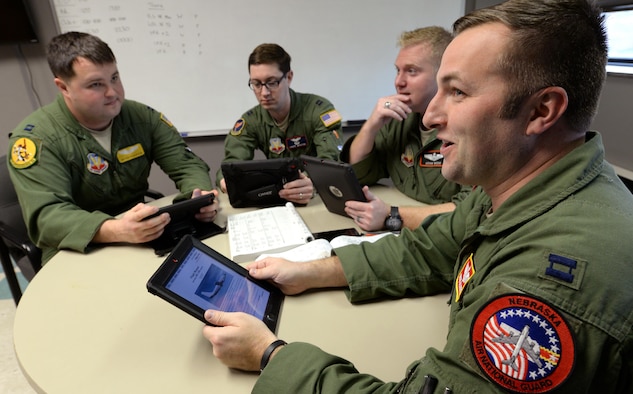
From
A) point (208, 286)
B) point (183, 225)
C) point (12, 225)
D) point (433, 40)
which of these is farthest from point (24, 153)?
point (433, 40)

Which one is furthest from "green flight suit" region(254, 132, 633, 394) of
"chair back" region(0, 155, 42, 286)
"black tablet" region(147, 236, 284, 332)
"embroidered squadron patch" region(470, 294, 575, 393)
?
"chair back" region(0, 155, 42, 286)

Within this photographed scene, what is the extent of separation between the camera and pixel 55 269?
1137mm

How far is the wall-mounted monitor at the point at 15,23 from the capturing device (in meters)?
2.37

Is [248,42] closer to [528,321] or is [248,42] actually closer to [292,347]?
[292,347]

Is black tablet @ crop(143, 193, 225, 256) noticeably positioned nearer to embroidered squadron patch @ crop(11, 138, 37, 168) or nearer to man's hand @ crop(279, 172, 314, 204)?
man's hand @ crop(279, 172, 314, 204)

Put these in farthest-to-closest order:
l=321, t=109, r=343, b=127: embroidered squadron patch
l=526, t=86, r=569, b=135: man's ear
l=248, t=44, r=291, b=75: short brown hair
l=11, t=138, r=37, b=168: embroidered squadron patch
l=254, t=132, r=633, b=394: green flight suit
→ l=321, t=109, r=343, b=127: embroidered squadron patch, l=248, t=44, r=291, b=75: short brown hair, l=11, t=138, r=37, b=168: embroidered squadron patch, l=526, t=86, r=569, b=135: man's ear, l=254, t=132, r=633, b=394: green flight suit

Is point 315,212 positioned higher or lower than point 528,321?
lower

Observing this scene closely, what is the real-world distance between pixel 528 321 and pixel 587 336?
0.07 m

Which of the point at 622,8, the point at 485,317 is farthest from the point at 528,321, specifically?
the point at 622,8

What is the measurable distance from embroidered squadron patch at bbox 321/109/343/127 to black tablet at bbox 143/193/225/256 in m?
1.03

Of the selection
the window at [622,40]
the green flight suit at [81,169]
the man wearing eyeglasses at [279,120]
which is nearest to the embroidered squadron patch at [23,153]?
the green flight suit at [81,169]

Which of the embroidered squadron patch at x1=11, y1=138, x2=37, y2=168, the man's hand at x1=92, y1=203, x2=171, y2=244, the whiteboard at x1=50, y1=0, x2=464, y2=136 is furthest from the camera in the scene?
the whiteboard at x1=50, y1=0, x2=464, y2=136

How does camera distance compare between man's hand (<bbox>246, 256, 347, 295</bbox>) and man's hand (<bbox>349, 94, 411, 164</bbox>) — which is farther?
man's hand (<bbox>349, 94, 411, 164</bbox>)

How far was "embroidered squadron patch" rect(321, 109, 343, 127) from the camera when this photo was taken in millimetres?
2154
